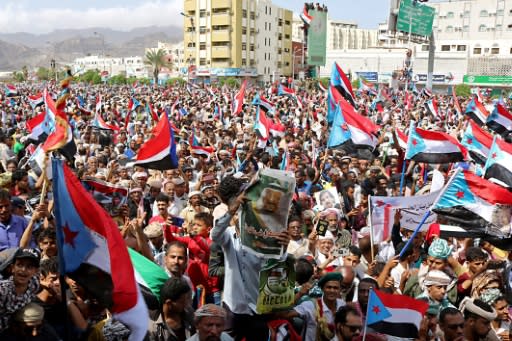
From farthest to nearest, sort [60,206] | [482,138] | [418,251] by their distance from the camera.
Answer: [482,138]
[418,251]
[60,206]

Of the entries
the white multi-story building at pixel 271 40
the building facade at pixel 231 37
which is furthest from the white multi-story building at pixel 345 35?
the building facade at pixel 231 37

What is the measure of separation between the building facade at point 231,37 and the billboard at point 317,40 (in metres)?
5.89

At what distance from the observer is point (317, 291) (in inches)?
169

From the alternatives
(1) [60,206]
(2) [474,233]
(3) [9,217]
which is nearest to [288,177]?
(1) [60,206]

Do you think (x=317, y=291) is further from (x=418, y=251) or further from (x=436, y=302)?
(x=418, y=251)

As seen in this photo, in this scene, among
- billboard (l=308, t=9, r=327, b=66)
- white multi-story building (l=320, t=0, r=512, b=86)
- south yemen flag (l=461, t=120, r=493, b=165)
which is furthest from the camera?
billboard (l=308, t=9, r=327, b=66)

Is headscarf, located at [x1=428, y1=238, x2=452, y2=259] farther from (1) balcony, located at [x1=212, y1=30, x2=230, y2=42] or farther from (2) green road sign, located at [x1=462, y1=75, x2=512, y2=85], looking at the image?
(1) balcony, located at [x1=212, y1=30, x2=230, y2=42]

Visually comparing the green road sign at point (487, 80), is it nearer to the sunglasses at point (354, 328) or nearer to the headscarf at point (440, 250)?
the headscarf at point (440, 250)

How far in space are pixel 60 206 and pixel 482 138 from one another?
22.6 feet

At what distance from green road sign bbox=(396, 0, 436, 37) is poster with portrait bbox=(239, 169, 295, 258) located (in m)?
43.6

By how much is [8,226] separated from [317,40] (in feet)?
245

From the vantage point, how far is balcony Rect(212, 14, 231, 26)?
240ft

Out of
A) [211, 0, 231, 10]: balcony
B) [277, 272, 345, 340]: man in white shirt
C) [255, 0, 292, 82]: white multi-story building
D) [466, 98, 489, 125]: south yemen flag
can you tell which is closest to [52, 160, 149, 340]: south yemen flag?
[277, 272, 345, 340]: man in white shirt

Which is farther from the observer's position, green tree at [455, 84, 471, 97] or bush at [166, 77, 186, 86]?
bush at [166, 77, 186, 86]
